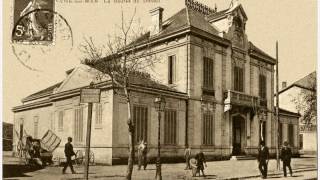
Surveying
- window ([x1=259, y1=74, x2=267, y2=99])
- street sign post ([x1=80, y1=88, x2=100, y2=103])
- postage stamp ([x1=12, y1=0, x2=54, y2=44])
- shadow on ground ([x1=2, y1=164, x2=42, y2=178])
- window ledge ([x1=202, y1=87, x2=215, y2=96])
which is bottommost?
shadow on ground ([x1=2, y1=164, x2=42, y2=178])

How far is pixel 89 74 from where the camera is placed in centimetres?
2269

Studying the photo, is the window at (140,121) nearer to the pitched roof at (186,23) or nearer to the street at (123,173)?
Result: the street at (123,173)

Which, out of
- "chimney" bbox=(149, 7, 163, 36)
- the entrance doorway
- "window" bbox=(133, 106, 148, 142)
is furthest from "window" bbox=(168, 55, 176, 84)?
the entrance doorway

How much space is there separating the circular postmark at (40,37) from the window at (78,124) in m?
5.93

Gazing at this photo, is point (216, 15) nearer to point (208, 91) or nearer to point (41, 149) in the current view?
point (208, 91)

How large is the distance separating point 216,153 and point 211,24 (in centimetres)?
834

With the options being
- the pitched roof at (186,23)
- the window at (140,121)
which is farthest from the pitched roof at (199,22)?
the window at (140,121)

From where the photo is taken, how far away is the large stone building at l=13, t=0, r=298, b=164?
72.1ft

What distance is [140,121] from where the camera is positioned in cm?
2228

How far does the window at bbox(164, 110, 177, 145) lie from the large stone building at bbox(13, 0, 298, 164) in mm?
32

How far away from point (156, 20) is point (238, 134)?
30.6ft

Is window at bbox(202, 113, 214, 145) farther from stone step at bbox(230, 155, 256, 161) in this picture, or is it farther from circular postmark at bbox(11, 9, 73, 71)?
circular postmark at bbox(11, 9, 73, 71)

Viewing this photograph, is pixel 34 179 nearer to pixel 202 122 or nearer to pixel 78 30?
pixel 78 30

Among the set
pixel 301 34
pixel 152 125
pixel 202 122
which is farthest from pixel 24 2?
pixel 202 122
